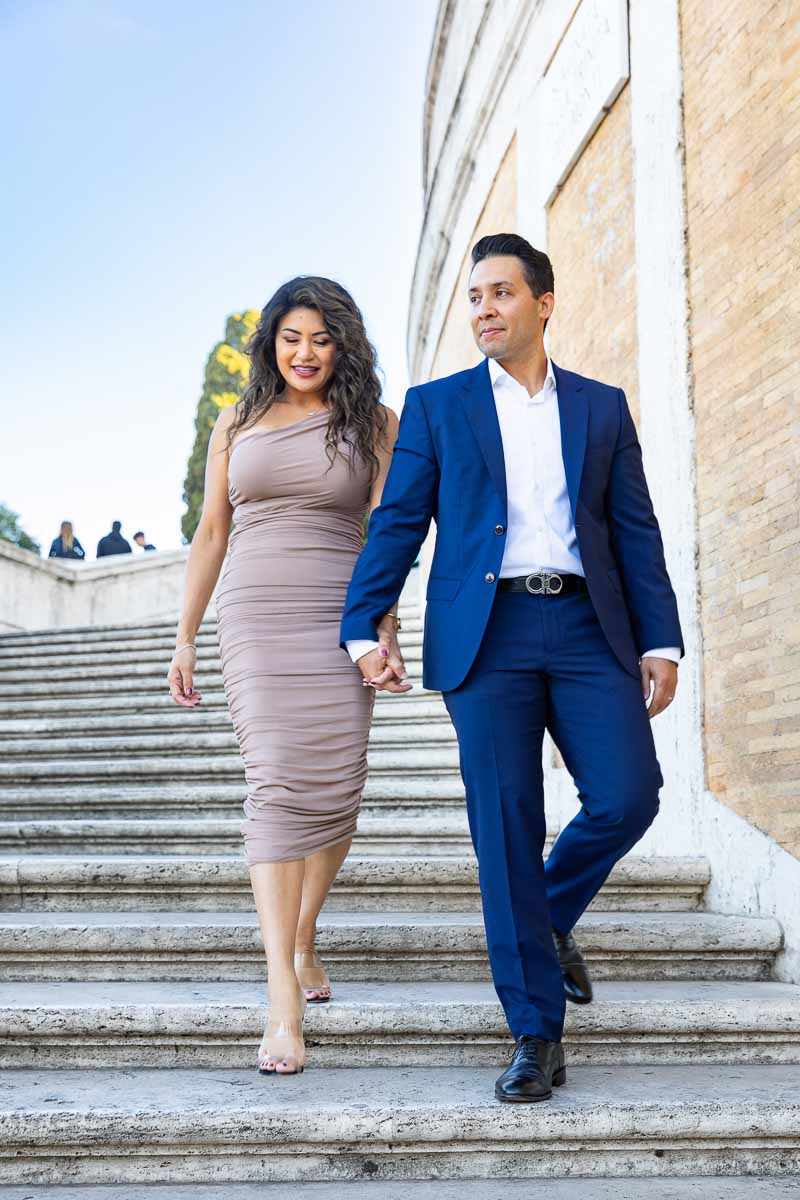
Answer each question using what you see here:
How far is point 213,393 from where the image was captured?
97.2 feet

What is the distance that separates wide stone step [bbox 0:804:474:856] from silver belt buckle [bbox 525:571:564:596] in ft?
6.71

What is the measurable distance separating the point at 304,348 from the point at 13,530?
4093cm

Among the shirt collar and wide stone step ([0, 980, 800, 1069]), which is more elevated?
the shirt collar

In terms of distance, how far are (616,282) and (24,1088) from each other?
14.1 ft

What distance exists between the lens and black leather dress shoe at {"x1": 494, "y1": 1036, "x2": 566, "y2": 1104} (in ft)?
9.23

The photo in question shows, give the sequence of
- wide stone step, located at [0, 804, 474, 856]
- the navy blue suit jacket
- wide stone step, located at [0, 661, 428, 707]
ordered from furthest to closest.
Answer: wide stone step, located at [0, 661, 428, 707] < wide stone step, located at [0, 804, 474, 856] < the navy blue suit jacket

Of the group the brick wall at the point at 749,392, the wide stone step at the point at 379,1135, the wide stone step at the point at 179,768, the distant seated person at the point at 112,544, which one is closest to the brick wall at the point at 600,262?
the brick wall at the point at 749,392

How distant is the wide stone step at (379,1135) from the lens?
2703mm

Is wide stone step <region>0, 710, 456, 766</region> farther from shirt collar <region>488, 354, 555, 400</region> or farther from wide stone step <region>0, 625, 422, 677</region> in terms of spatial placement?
shirt collar <region>488, 354, 555, 400</region>

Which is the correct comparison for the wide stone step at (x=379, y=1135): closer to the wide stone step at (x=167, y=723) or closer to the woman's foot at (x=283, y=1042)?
the woman's foot at (x=283, y=1042)

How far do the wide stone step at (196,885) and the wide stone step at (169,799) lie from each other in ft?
3.57

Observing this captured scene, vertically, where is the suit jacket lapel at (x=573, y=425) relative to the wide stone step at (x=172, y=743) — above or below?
→ above

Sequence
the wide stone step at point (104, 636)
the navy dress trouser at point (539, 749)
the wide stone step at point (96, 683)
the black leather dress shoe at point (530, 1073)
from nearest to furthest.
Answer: the black leather dress shoe at point (530, 1073)
the navy dress trouser at point (539, 749)
the wide stone step at point (96, 683)
the wide stone step at point (104, 636)

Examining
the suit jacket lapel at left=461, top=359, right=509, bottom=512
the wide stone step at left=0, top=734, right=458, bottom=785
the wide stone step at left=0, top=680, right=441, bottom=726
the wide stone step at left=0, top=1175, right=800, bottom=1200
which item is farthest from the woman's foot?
the wide stone step at left=0, top=680, right=441, bottom=726
